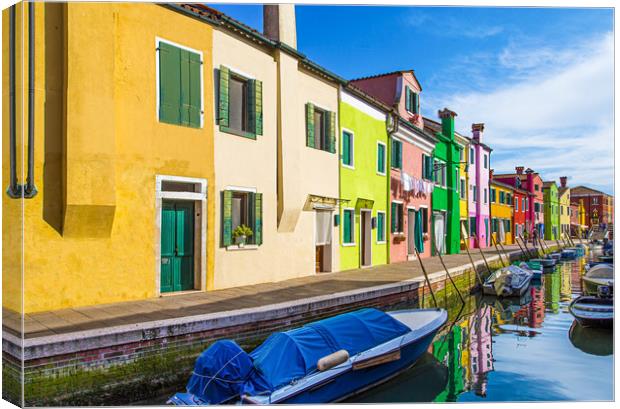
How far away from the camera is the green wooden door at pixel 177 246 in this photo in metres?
8.11

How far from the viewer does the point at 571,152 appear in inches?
243

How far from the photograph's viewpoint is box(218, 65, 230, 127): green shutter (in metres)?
8.76

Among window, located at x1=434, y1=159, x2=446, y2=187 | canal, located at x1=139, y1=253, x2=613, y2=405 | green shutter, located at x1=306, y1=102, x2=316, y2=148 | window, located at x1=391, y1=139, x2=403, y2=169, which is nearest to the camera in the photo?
canal, located at x1=139, y1=253, x2=613, y2=405

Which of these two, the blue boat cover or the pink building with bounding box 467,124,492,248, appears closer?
the blue boat cover

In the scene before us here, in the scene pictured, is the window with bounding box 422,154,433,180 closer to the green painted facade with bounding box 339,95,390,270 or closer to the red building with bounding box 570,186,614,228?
the green painted facade with bounding box 339,95,390,270

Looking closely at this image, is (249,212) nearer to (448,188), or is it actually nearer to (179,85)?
(179,85)

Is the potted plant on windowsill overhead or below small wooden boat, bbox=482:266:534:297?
overhead

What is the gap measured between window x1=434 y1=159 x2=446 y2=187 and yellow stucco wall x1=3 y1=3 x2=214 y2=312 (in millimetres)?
14658

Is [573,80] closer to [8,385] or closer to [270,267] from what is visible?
[270,267]

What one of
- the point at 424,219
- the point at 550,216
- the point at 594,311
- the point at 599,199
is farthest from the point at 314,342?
the point at 550,216

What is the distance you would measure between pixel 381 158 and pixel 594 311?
307 inches

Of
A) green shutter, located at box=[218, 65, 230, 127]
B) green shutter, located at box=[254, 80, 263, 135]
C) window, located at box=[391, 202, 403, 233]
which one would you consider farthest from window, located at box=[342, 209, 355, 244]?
green shutter, located at box=[218, 65, 230, 127]

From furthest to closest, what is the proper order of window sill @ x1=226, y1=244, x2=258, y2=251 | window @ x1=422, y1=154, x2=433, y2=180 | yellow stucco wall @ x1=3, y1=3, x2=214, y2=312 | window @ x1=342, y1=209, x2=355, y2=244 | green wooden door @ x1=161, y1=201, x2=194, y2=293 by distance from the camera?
window @ x1=422, y1=154, x2=433, y2=180 < window @ x1=342, y1=209, x2=355, y2=244 < window sill @ x1=226, y1=244, x2=258, y2=251 < green wooden door @ x1=161, y1=201, x2=194, y2=293 < yellow stucco wall @ x1=3, y1=3, x2=214, y2=312

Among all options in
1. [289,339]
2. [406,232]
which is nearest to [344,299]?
[289,339]
